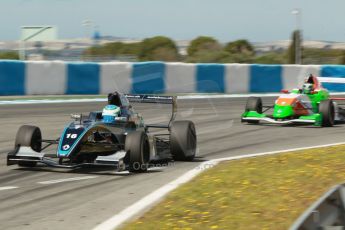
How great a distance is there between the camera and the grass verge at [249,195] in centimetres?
602

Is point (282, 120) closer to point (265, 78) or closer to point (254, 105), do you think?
point (254, 105)

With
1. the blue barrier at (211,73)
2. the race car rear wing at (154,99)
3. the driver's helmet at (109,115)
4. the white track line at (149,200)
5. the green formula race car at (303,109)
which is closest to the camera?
the white track line at (149,200)

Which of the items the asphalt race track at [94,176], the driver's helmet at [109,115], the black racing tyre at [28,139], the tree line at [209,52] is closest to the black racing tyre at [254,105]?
the asphalt race track at [94,176]

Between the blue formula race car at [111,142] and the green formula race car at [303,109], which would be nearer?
the blue formula race car at [111,142]

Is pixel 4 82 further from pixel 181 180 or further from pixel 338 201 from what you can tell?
pixel 338 201

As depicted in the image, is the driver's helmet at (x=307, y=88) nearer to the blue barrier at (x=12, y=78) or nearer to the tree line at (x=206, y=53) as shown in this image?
the blue barrier at (x=12, y=78)

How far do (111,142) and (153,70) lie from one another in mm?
8090

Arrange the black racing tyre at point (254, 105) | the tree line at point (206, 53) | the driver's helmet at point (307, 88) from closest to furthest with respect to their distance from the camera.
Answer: the black racing tyre at point (254, 105) < the driver's helmet at point (307, 88) < the tree line at point (206, 53)

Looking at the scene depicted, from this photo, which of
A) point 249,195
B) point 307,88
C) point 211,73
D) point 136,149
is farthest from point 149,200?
point 211,73

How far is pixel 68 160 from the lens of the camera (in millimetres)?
9570

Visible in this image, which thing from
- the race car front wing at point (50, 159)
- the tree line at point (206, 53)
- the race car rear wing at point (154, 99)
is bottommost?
the race car front wing at point (50, 159)

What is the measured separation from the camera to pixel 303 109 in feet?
52.7

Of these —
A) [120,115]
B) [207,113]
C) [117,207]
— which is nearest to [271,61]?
[207,113]

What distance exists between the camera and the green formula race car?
1571 centimetres
